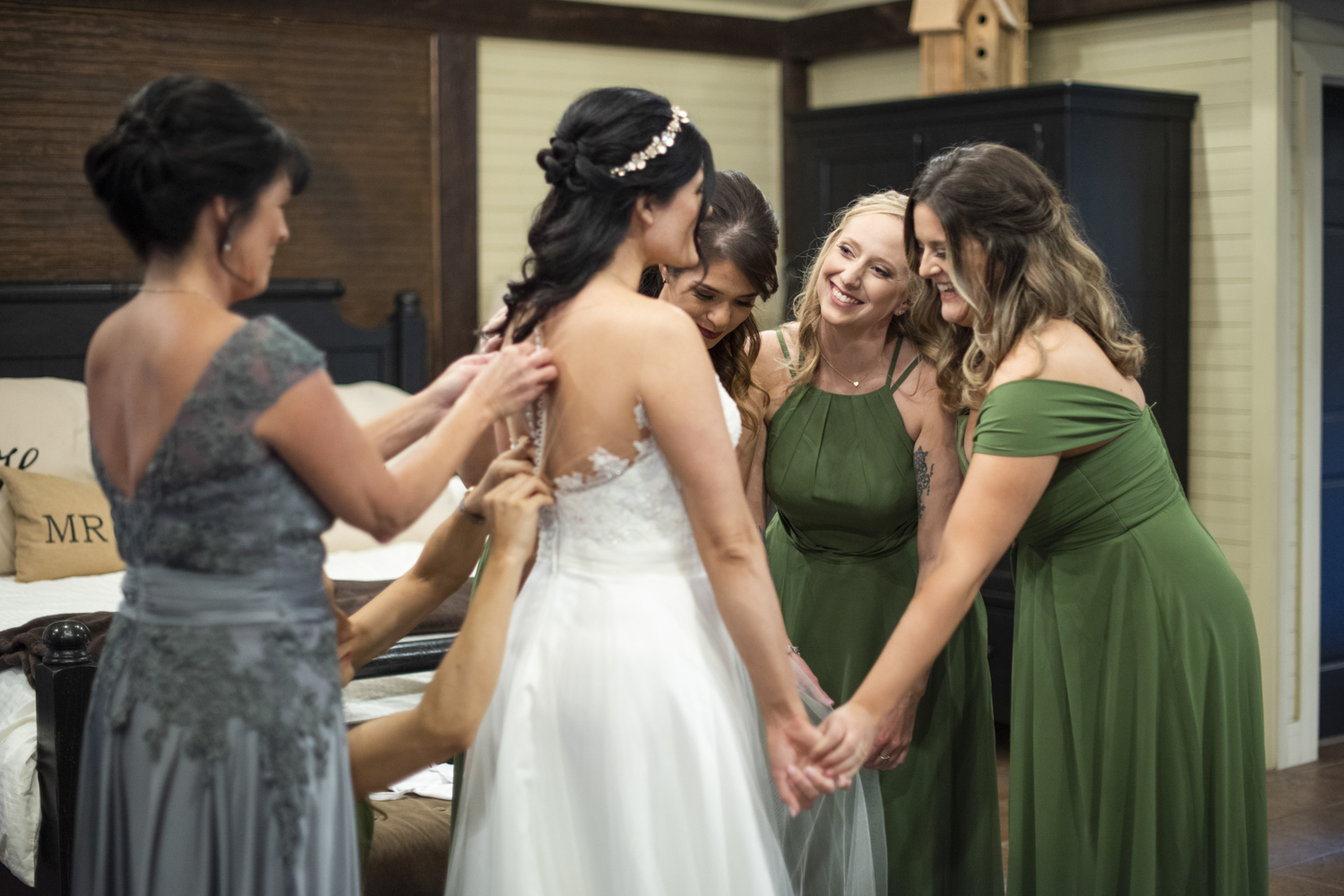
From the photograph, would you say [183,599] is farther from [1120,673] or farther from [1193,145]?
[1193,145]

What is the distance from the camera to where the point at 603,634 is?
181cm

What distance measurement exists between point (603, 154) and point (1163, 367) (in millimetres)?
3254

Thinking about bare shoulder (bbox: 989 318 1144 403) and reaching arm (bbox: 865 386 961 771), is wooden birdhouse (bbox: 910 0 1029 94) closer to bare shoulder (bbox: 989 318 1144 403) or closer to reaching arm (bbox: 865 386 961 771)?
reaching arm (bbox: 865 386 961 771)

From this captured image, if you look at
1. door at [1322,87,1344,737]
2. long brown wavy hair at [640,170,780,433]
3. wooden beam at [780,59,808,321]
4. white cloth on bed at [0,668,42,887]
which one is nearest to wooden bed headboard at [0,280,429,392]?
wooden beam at [780,59,808,321]

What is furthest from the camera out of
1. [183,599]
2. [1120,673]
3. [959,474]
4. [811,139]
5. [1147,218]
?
[811,139]

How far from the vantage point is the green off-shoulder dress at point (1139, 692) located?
2121mm

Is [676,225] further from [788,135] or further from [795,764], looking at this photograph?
[788,135]

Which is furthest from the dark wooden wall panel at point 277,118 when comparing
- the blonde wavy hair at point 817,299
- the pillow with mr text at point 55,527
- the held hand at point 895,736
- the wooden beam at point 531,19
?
the held hand at point 895,736

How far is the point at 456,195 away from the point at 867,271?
316cm

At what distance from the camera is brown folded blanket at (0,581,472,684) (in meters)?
2.95

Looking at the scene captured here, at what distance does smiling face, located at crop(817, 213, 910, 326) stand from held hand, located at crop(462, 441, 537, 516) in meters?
0.72

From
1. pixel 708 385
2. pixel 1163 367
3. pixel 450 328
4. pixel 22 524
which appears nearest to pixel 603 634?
pixel 708 385

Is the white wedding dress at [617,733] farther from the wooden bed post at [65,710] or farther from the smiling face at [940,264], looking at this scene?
the wooden bed post at [65,710]

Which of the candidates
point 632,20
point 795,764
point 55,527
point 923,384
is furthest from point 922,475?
point 632,20
